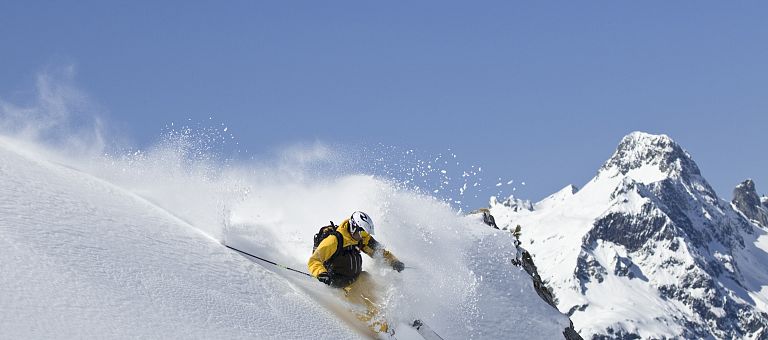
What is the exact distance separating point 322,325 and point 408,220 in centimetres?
798

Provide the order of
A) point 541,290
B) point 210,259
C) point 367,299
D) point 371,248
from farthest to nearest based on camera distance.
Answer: point 541,290 → point 371,248 → point 367,299 → point 210,259

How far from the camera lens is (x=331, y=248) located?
Answer: 634 inches

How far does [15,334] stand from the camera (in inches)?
364

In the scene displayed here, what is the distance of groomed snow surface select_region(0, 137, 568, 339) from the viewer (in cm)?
1104

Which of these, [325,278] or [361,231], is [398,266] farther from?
[325,278]

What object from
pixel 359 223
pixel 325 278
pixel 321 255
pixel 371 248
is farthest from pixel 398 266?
pixel 325 278

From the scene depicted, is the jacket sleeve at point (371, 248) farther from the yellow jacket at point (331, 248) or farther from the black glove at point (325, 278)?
the black glove at point (325, 278)

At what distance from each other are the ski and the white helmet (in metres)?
1.94

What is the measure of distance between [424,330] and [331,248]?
2.43m

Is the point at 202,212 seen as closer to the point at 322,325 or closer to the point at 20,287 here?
the point at 322,325

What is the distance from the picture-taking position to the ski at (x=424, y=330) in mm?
16578

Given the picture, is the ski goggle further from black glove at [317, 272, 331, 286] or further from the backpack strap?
black glove at [317, 272, 331, 286]

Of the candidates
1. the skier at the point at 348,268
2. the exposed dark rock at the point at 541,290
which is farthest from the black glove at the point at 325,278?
the exposed dark rock at the point at 541,290

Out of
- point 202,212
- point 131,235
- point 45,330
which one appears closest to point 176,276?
point 131,235
